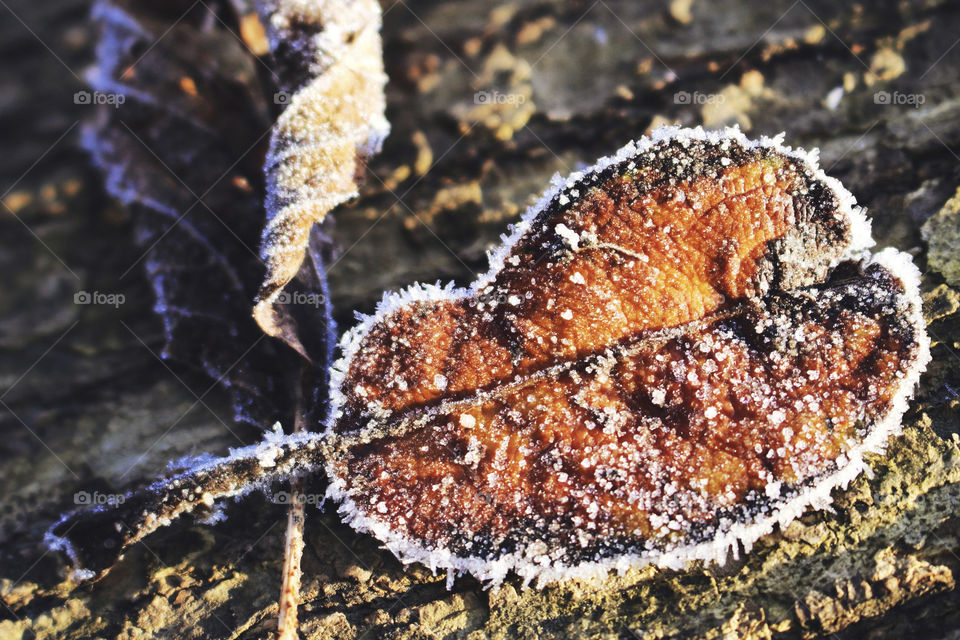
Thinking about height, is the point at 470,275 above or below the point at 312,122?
below

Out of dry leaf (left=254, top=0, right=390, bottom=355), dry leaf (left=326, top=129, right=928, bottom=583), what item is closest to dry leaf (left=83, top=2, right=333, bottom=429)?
dry leaf (left=254, top=0, right=390, bottom=355)

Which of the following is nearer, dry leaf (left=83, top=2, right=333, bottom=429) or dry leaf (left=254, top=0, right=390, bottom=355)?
dry leaf (left=254, top=0, right=390, bottom=355)

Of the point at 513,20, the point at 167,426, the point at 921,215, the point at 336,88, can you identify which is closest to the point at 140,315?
the point at 167,426

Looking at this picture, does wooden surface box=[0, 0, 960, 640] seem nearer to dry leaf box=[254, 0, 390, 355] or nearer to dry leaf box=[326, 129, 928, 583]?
dry leaf box=[326, 129, 928, 583]

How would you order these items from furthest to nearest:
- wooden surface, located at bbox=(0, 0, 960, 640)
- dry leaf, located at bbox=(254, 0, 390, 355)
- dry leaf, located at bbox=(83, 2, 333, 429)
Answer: dry leaf, located at bbox=(83, 2, 333, 429)
dry leaf, located at bbox=(254, 0, 390, 355)
wooden surface, located at bbox=(0, 0, 960, 640)

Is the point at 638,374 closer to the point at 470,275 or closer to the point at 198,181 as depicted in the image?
the point at 470,275

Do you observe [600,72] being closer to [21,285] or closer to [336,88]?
[336,88]

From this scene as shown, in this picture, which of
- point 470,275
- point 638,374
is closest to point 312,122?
point 470,275

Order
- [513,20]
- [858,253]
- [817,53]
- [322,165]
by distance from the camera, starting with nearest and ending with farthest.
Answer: [858,253]
[322,165]
[817,53]
[513,20]
